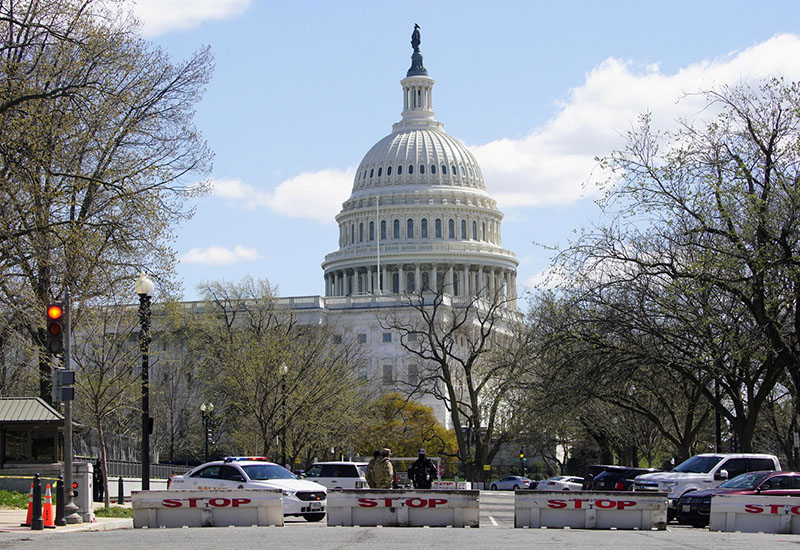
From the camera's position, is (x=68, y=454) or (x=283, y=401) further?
(x=283, y=401)

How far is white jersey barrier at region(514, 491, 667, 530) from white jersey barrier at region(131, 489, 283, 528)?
567 cm

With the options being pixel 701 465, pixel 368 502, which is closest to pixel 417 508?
pixel 368 502

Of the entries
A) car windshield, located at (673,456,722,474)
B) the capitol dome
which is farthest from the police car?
the capitol dome

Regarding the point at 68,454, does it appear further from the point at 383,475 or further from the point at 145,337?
the point at 383,475

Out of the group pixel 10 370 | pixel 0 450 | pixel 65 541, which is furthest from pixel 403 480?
pixel 10 370

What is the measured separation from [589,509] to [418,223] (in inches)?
5756

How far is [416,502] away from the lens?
26.7m

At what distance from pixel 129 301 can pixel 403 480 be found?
33.9 ft

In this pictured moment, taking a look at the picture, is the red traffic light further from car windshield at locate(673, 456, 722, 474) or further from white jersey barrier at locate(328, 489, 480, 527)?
car windshield at locate(673, 456, 722, 474)

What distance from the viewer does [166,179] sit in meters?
32.4

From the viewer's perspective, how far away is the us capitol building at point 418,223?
166750 mm

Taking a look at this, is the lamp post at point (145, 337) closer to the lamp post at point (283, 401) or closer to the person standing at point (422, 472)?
the person standing at point (422, 472)

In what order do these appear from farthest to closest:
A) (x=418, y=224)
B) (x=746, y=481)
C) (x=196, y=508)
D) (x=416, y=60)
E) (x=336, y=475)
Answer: (x=416, y=60), (x=418, y=224), (x=336, y=475), (x=746, y=481), (x=196, y=508)

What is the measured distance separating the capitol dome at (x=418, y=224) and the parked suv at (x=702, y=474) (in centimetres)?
12707
